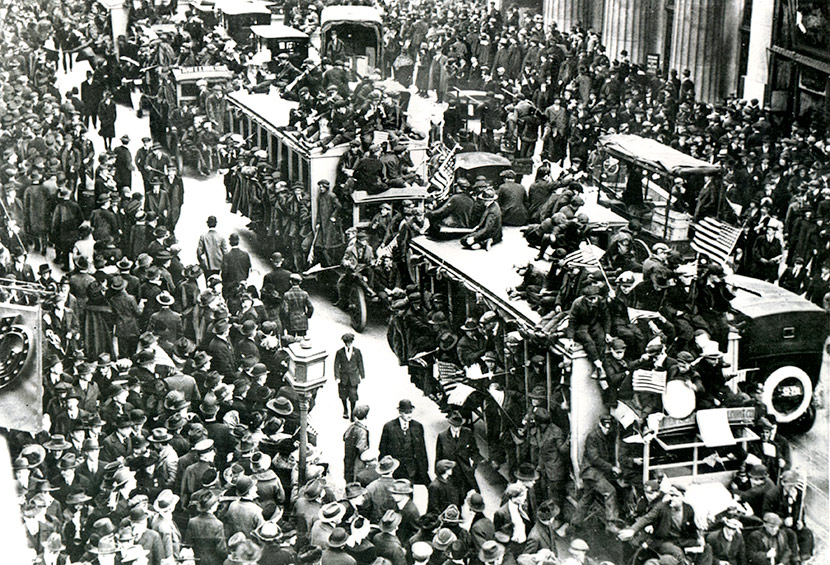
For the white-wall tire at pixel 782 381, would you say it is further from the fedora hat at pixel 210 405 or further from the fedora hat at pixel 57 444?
the fedora hat at pixel 57 444

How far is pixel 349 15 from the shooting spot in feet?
A: 105

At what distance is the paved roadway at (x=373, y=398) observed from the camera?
15.9m

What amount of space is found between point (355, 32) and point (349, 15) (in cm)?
47

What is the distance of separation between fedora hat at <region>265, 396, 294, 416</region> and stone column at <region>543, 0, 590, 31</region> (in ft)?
89.6

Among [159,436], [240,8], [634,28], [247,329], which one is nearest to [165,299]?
[247,329]

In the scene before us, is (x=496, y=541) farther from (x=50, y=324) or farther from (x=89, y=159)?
(x=89, y=159)

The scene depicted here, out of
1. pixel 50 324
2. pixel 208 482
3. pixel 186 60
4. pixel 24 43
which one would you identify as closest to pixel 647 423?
pixel 208 482

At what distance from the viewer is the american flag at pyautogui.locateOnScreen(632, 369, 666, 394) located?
49.0 feet

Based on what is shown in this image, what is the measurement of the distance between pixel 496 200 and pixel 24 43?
721 inches

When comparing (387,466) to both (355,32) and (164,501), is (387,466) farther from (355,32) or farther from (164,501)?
(355,32)

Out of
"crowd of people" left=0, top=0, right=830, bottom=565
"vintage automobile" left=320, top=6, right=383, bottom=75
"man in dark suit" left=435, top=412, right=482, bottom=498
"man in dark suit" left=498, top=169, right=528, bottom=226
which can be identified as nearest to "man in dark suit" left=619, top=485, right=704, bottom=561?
"crowd of people" left=0, top=0, right=830, bottom=565

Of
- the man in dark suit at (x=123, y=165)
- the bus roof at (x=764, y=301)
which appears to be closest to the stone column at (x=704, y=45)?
the bus roof at (x=764, y=301)

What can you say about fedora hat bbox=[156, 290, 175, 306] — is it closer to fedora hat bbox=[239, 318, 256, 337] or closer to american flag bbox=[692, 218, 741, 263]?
fedora hat bbox=[239, 318, 256, 337]

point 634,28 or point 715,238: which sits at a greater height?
point 634,28
